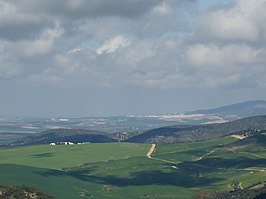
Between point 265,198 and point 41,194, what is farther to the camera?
point 265,198

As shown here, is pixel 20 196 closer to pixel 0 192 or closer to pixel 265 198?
pixel 0 192

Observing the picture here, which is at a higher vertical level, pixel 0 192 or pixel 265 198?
pixel 0 192

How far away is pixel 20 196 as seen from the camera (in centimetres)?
12475

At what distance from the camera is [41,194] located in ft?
421

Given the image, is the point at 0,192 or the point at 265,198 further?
the point at 265,198

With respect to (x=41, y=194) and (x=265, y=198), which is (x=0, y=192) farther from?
(x=265, y=198)

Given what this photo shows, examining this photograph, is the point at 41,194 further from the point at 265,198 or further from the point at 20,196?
the point at 265,198

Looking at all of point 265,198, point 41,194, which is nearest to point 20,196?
point 41,194

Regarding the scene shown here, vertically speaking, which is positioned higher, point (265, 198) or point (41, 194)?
point (41, 194)

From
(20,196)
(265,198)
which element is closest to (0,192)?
(20,196)

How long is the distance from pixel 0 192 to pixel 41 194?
34.0 feet

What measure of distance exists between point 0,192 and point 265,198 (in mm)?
112713

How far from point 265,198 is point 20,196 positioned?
110466mm
